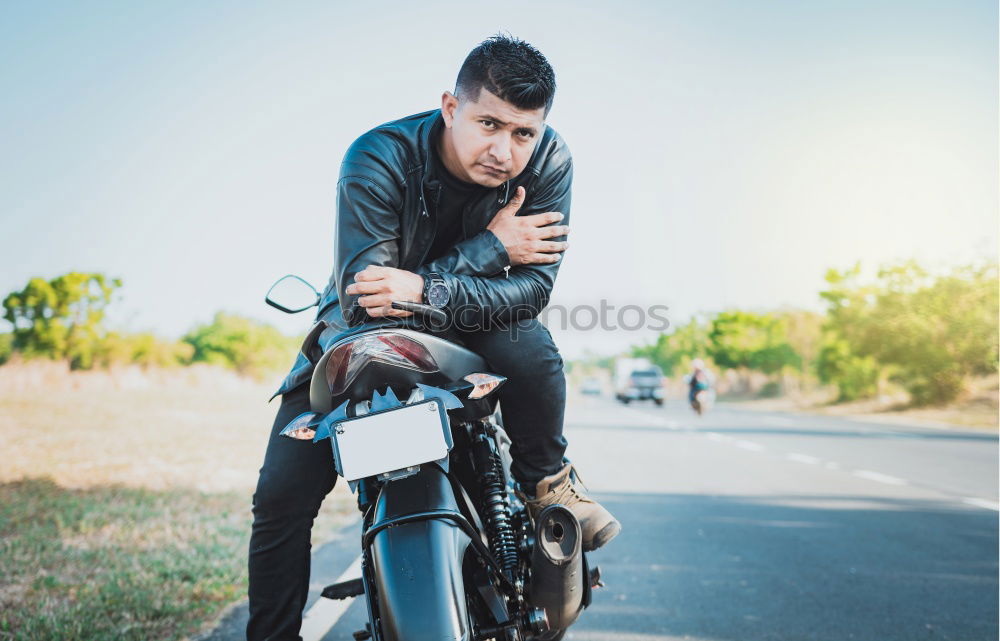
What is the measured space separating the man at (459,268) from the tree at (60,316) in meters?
25.2

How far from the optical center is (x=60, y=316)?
27516 millimetres

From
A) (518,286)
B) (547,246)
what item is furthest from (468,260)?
(547,246)

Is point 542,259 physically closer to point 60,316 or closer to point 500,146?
point 500,146

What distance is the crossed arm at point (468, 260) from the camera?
2.19 meters

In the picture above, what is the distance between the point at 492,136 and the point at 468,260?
0.38 metres

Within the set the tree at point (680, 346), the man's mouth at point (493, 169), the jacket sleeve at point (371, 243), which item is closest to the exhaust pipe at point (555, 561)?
the jacket sleeve at point (371, 243)

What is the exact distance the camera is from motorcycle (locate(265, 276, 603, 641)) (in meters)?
1.88

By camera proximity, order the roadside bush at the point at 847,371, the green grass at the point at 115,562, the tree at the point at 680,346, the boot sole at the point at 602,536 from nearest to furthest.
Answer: the boot sole at the point at 602,536 → the green grass at the point at 115,562 → the roadside bush at the point at 847,371 → the tree at the point at 680,346

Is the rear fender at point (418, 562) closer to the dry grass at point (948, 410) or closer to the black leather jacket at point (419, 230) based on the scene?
the black leather jacket at point (419, 230)

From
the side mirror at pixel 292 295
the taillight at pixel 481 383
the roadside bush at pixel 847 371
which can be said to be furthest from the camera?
the roadside bush at pixel 847 371

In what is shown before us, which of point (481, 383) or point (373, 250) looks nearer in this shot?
point (481, 383)

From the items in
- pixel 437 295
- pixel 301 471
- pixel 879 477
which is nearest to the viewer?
Answer: pixel 437 295

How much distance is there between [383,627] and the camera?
6.35 ft

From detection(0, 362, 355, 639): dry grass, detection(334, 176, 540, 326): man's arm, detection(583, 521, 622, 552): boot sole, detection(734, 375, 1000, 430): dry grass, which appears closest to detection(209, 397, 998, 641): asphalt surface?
detection(0, 362, 355, 639): dry grass
